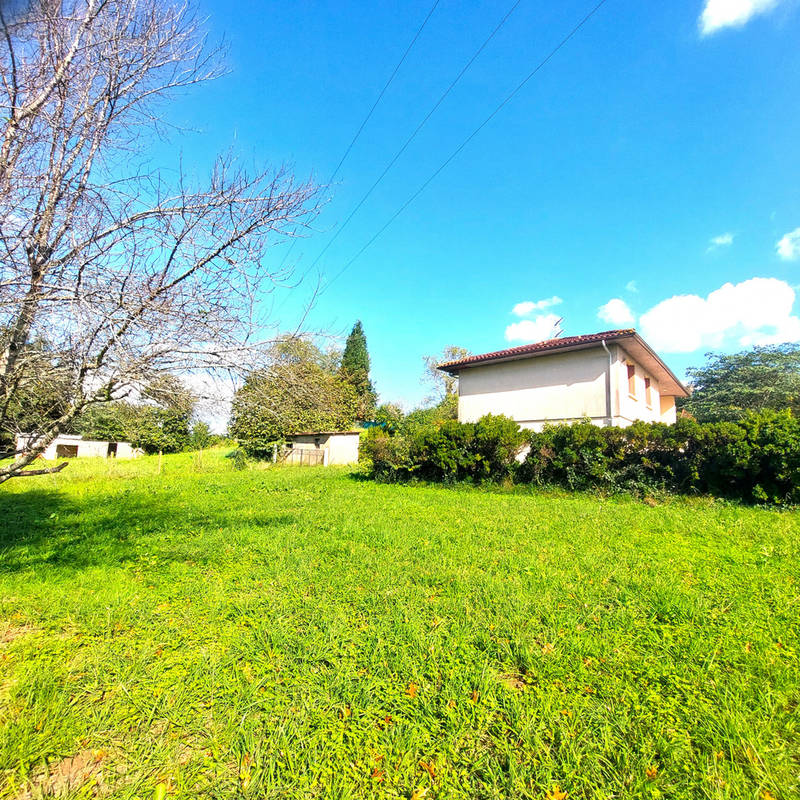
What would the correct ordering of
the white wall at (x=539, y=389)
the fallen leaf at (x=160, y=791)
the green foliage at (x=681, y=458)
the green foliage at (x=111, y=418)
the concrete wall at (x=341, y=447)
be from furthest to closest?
the concrete wall at (x=341, y=447)
the white wall at (x=539, y=389)
the green foliage at (x=681, y=458)
the green foliage at (x=111, y=418)
the fallen leaf at (x=160, y=791)

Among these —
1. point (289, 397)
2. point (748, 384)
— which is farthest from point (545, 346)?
point (748, 384)

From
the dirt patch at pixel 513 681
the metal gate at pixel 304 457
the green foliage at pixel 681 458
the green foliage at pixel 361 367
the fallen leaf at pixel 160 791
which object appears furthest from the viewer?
the green foliage at pixel 361 367

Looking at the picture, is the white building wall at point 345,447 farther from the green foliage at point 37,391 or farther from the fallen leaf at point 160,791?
the fallen leaf at point 160,791

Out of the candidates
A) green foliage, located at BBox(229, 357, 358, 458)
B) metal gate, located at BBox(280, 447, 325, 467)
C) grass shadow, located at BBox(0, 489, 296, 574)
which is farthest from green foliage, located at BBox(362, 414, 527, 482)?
green foliage, located at BBox(229, 357, 358, 458)

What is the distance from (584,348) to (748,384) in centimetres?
2197

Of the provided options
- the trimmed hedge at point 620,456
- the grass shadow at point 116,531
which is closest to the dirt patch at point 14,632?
the grass shadow at point 116,531

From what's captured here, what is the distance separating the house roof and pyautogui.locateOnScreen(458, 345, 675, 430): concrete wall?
0.82 feet

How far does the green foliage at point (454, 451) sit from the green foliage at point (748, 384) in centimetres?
1940

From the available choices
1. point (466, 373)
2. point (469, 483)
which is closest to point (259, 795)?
point (469, 483)

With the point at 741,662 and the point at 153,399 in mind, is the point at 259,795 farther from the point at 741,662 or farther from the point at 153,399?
the point at 741,662

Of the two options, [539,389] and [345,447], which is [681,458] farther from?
[345,447]

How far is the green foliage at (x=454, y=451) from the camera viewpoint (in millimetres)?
10023

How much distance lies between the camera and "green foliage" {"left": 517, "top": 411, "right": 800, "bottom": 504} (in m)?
6.73

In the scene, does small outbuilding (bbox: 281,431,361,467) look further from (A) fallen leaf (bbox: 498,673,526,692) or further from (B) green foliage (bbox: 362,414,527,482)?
(A) fallen leaf (bbox: 498,673,526,692)
